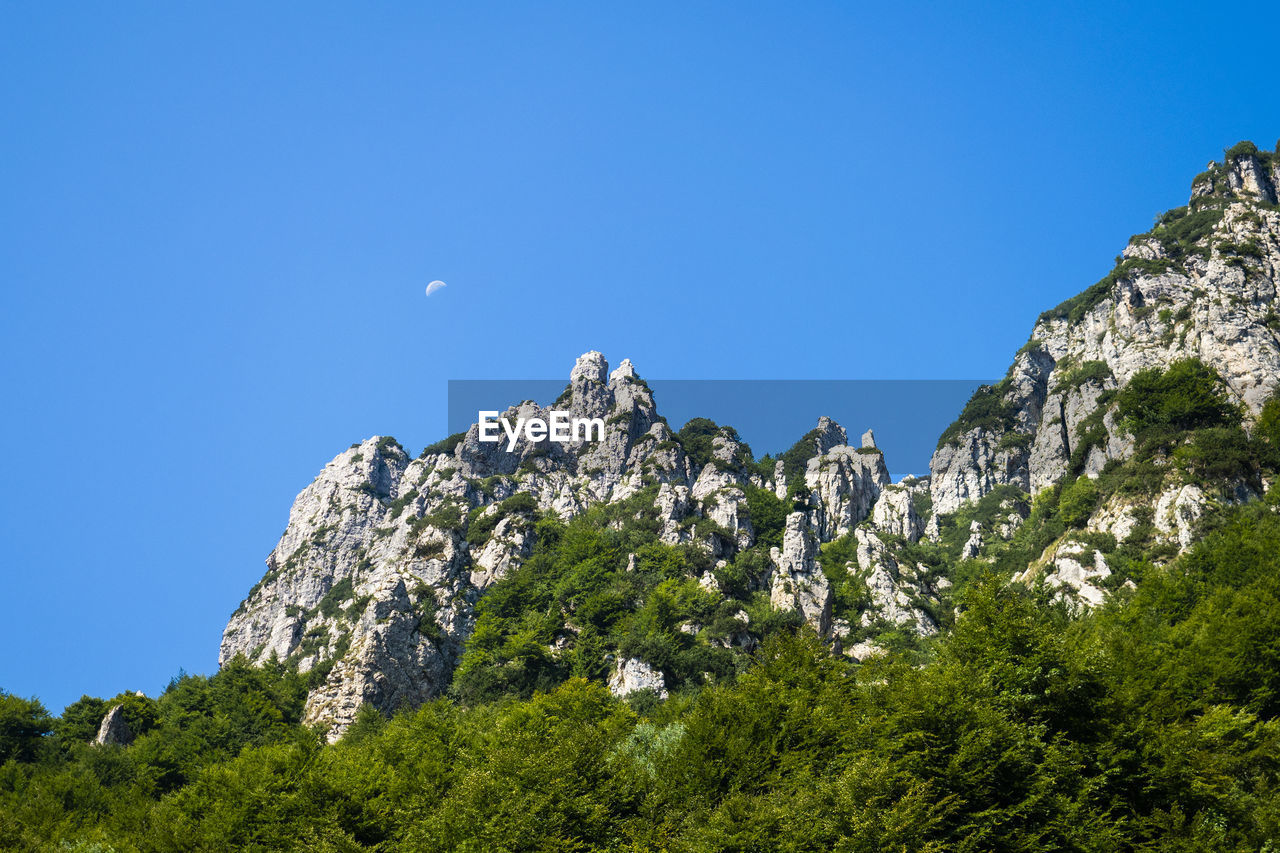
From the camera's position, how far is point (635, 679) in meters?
66.8

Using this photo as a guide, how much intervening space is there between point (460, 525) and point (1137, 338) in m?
72.2

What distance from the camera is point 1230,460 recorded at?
5972cm

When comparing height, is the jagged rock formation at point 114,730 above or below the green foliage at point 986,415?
below

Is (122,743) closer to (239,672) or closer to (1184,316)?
(239,672)

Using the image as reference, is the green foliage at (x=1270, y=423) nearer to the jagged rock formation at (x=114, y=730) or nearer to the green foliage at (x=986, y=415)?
the green foliage at (x=986, y=415)

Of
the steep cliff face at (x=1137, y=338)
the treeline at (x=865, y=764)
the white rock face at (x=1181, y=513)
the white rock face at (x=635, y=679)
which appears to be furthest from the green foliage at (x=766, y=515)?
the treeline at (x=865, y=764)

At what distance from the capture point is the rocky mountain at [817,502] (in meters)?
67.5

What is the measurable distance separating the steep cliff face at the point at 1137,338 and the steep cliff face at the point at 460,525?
14.8 meters

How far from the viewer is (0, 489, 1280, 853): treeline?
27672mm

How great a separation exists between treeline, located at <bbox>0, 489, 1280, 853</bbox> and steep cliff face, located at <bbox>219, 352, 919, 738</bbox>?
2011 cm

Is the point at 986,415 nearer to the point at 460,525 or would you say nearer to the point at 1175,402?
the point at 1175,402

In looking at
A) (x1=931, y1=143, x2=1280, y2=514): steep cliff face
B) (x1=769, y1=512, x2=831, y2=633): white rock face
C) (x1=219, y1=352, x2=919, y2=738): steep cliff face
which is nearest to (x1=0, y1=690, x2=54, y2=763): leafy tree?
(x1=219, y1=352, x2=919, y2=738): steep cliff face

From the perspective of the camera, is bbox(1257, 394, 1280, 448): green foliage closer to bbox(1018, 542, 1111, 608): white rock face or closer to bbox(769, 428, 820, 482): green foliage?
bbox(1018, 542, 1111, 608): white rock face

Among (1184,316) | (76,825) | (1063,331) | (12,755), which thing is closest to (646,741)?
(76,825)
